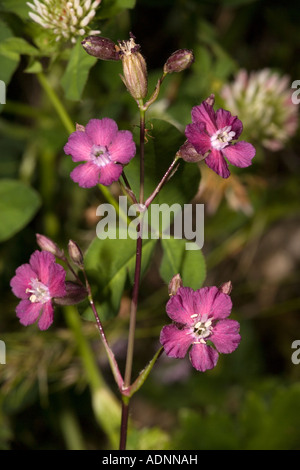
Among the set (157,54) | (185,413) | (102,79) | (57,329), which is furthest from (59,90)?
(185,413)

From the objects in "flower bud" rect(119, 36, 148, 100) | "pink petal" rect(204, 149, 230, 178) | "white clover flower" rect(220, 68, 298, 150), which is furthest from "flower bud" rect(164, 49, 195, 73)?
"white clover flower" rect(220, 68, 298, 150)

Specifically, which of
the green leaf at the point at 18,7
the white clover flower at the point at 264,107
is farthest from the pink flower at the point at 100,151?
the white clover flower at the point at 264,107

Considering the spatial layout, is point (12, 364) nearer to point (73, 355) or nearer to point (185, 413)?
point (73, 355)

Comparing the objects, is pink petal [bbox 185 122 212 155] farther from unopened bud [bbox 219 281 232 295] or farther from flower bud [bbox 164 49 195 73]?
unopened bud [bbox 219 281 232 295]

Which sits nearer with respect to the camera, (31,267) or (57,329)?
(31,267)

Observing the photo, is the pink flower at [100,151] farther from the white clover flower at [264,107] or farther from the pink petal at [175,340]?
the white clover flower at [264,107]

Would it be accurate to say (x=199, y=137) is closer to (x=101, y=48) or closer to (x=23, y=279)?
(x=101, y=48)
